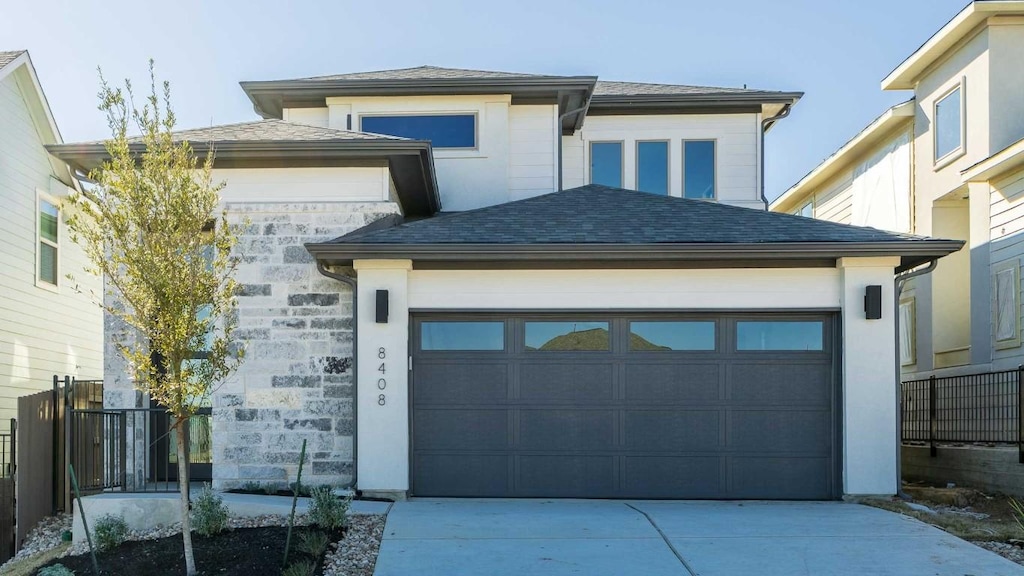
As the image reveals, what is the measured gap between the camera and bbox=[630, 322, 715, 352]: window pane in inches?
397

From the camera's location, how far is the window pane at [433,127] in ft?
43.7

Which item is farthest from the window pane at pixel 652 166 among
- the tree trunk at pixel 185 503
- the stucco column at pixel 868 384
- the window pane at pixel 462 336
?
the tree trunk at pixel 185 503

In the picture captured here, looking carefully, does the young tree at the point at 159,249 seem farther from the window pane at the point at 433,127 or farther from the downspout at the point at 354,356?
the window pane at the point at 433,127

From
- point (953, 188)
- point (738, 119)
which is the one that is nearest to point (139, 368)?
point (738, 119)

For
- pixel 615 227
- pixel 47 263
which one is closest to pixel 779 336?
pixel 615 227

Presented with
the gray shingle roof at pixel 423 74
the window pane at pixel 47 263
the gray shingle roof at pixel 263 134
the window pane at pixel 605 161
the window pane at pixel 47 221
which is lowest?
the window pane at pixel 47 263

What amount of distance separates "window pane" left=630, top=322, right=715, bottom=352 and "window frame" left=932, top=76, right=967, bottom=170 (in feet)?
20.3

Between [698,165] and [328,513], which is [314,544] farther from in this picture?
[698,165]

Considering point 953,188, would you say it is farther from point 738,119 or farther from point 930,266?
point 930,266

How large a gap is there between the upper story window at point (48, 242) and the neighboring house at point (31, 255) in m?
0.02

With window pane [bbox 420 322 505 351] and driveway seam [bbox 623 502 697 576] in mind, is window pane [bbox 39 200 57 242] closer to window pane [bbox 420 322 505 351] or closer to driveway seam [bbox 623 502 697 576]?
window pane [bbox 420 322 505 351]

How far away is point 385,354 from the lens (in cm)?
991

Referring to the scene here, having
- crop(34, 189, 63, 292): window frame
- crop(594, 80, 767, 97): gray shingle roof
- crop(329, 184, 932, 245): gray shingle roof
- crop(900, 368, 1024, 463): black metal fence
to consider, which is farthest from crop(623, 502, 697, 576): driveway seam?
crop(34, 189, 63, 292): window frame

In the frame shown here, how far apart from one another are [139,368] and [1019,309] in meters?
11.0
